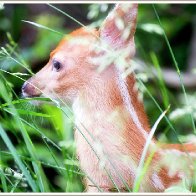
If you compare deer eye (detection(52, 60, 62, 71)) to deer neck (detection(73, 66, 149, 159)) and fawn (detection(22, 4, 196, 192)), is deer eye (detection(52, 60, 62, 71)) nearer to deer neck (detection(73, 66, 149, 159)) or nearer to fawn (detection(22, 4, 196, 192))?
fawn (detection(22, 4, 196, 192))

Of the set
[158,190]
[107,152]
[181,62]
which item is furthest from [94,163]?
[181,62]

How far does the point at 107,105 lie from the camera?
2.33m

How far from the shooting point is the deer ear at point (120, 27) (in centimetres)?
222

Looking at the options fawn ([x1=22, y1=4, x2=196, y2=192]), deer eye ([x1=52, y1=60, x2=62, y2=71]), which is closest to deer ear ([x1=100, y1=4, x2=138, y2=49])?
fawn ([x1=22, y1=4, x2=196, y2=192])

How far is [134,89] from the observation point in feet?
7.50

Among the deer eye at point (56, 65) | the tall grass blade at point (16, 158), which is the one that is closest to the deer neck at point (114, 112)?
the deer eye at point (56, 65)

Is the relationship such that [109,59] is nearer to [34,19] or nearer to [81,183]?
[81,183]

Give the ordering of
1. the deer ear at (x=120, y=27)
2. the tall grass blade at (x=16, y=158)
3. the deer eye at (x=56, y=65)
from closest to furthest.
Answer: the tall grass blade at (x=16, y=158) → the deer ear at (x=120, y=27) → the deer eye at (x=56, y=65)

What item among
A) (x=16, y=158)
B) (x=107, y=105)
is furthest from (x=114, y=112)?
(x=16, y=158)

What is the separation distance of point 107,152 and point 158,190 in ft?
0.60

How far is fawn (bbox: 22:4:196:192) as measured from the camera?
88.1 inches

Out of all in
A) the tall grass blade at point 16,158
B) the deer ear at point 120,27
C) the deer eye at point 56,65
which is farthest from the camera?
the deer eye at point 56,65

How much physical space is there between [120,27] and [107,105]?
259mm

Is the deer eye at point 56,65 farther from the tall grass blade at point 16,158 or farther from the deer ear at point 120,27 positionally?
the tall grass blade at point 16,158
